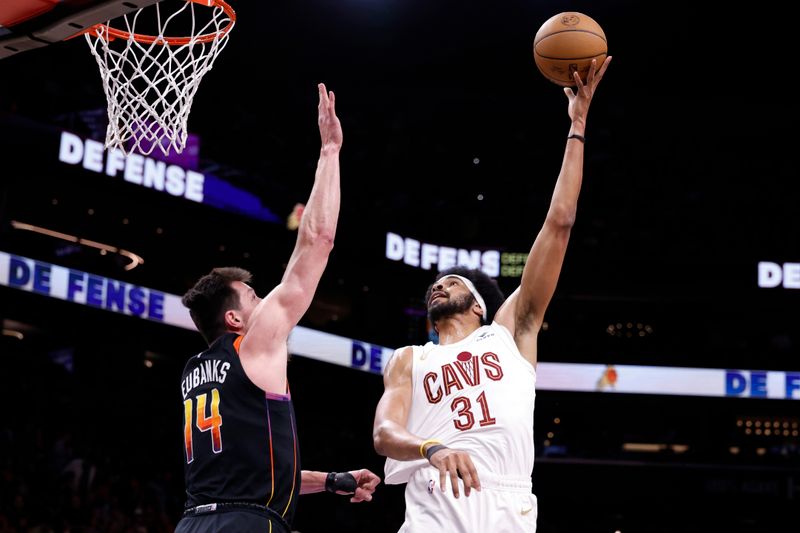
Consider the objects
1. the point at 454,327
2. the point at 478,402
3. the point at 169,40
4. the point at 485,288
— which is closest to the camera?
the point at 478,402

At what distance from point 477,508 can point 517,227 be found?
15.5 m

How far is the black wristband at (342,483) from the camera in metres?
3.85

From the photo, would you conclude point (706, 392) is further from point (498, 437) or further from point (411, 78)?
point (498, 437)

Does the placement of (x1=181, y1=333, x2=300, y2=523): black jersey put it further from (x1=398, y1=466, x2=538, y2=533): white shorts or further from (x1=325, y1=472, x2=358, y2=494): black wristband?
(x1=398, y1=466, x2=538, y2=533): white shorts

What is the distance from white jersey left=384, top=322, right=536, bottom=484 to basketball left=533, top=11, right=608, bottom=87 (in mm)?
1296

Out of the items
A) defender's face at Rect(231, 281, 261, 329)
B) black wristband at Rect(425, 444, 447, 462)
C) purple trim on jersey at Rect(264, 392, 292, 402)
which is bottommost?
black wristband at Rect(425, 444, 447, 462)

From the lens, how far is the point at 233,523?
3.33 metres

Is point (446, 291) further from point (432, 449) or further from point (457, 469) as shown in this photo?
point (457, 469)

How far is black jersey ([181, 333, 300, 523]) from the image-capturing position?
3426 mm

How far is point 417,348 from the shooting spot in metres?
4.33

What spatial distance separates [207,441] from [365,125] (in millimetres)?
17387

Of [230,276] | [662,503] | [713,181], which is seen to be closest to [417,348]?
[230,276]

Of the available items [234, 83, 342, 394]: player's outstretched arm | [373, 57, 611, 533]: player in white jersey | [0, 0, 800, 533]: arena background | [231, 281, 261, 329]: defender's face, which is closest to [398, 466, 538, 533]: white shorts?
[373, 57, 611, 533]: player in white jersey

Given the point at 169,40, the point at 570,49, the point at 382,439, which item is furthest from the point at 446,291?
the point at 169,40
